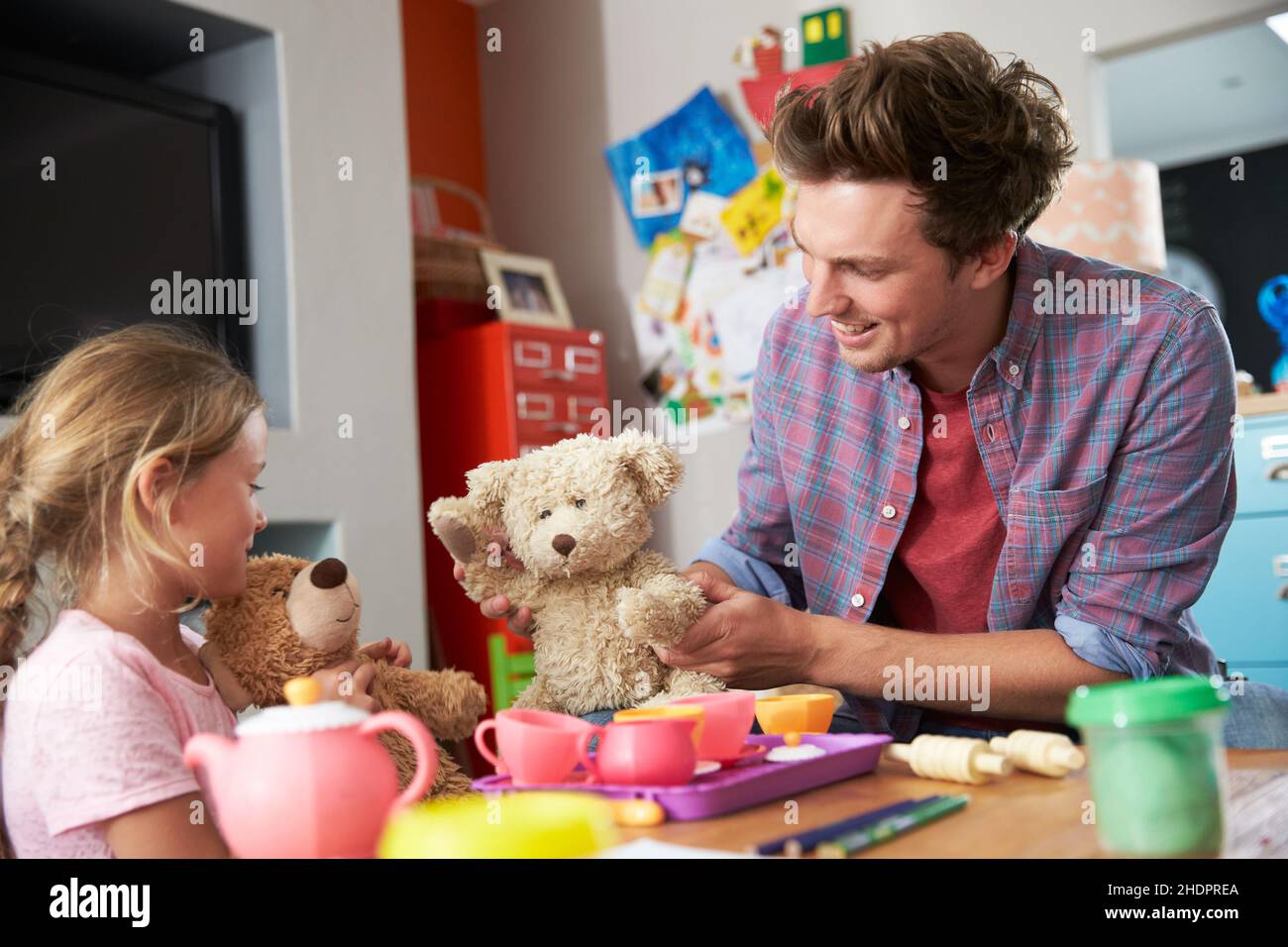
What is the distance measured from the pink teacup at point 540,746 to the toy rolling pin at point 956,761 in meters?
0.24

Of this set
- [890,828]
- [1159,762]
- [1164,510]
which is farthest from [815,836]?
[1164,510]

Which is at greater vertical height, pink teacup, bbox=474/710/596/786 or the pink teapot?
the pink teapot

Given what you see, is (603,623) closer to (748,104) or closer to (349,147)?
(349,147)

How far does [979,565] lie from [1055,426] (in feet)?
0.60

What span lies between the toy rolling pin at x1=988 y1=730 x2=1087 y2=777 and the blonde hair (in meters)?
0.61

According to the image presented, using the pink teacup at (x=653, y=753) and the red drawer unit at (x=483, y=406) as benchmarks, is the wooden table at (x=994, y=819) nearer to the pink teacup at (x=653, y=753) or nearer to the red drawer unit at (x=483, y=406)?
→ the pink teacup at (x=653, y=753)

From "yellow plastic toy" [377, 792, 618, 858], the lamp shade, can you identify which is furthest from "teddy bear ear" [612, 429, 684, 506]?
the lamp shade

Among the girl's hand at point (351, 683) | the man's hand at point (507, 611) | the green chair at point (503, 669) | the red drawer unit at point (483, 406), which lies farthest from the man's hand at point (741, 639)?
the red drawer unit at point (483, 406)

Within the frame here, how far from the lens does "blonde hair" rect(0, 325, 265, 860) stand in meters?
0.83

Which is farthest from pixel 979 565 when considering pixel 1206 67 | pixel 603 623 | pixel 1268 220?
pixel 1268 220

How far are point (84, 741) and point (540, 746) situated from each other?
0.90ft

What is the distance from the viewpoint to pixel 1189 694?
55cm

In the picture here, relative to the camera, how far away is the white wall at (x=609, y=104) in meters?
3.25

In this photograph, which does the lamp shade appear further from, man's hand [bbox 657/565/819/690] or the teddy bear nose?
the teddy bear nose
